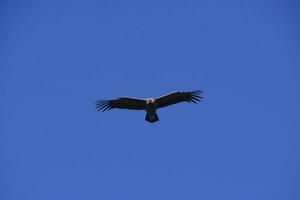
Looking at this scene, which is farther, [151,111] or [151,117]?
[151,111]

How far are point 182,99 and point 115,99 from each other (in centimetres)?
379

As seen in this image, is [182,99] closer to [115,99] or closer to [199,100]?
[199,100]

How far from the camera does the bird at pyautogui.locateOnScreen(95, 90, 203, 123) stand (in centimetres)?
3947

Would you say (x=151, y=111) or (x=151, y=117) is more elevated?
(x=151, y=111)

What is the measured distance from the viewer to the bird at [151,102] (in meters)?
39.5

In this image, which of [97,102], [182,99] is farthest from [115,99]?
[182,99]

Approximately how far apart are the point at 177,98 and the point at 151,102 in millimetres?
1639

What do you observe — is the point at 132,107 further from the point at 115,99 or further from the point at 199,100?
the point at 199,100

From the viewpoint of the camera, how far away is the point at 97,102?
40.8 m

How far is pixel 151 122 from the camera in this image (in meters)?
39.1

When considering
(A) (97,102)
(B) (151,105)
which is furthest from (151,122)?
(A) (97,102)

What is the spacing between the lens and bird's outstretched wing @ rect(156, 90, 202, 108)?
39.9 meters

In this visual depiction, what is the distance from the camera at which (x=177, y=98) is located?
4038 cm

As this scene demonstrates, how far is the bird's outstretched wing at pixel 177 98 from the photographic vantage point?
39938mm
